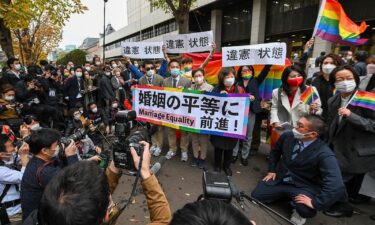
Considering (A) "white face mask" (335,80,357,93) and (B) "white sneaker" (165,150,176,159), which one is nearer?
(A) "white face mask" (335,80,357,93)

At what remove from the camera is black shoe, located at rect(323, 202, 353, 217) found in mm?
3057

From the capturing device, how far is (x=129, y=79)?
927 cm

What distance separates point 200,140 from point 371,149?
2.45m

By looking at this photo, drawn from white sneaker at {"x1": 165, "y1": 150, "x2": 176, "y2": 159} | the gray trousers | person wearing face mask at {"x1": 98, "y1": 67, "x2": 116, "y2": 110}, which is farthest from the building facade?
white sneaker at {"x1": 165, "y1": 150, "x2": 176, "y2": 159}

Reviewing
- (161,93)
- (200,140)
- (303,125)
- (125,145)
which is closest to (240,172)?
(200,140)

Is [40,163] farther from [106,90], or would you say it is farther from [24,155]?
[106,90]

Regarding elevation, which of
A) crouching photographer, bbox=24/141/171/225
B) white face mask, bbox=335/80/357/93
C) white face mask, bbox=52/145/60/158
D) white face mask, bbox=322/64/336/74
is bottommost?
white face mask, bbox=52/145/60/158

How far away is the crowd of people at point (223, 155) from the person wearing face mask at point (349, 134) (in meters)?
0.01

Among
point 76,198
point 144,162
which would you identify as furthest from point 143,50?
point 76,198

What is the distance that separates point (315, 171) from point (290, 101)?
131cm

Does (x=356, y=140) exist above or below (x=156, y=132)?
above

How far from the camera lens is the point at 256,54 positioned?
4355 millimetres

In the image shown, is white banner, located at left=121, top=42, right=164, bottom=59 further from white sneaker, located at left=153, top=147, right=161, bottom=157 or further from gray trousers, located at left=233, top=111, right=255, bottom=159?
gray trousers, located at left=233, top=111, right=255, bottom=159

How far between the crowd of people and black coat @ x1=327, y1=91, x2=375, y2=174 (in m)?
0.01
